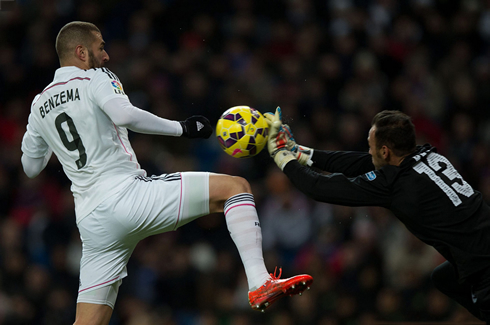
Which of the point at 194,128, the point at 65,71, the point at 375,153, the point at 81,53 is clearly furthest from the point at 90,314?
the point at 375,153

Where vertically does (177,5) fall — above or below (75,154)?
above

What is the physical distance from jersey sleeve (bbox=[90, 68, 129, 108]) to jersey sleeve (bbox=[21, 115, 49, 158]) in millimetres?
740

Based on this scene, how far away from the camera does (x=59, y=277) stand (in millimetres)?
7914

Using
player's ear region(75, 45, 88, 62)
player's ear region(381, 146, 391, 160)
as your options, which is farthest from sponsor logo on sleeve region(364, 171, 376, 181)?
player's ear region(75, 45, 88, 62)

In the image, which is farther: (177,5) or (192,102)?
(177,5)

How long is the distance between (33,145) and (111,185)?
2.82 feet

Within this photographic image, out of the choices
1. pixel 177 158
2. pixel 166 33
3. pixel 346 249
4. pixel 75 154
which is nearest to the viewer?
pixel 75 154

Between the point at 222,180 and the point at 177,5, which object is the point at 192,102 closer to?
the point at 177,5

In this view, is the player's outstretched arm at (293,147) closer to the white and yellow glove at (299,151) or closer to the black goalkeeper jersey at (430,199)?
the white and yellow glove at (299,151)

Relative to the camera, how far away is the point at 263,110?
8.79 m

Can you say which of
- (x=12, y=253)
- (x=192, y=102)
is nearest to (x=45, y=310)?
(x=12, y=253)

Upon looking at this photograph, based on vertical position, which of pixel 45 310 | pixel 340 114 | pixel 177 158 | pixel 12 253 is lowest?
pixel 45 310

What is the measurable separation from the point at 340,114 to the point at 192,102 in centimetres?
226

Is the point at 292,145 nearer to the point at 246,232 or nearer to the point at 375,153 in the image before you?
the point at 375,153
